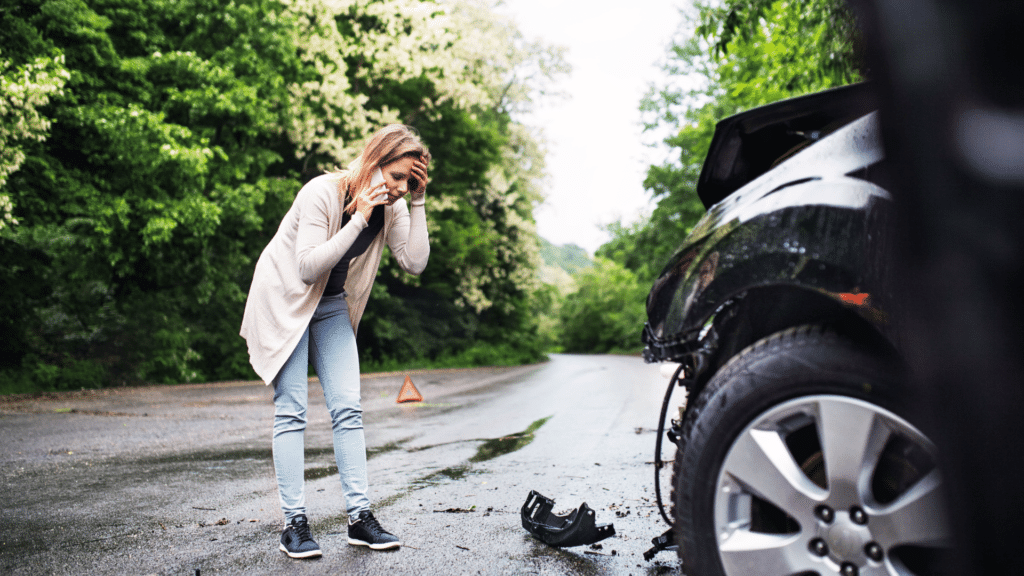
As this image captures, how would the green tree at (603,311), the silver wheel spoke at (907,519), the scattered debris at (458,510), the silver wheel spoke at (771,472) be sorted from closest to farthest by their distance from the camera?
1. the silver wheel spoke at (907,519)
2. the silver wheel spoke at (771,472)
3. the scattered debris at (458,510)
4. the green tree at (603,311)

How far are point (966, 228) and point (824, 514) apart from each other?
3.73 feet

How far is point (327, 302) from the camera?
3285 millimetres

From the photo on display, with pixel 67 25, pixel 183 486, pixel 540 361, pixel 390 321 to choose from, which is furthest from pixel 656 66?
pixel 183 486

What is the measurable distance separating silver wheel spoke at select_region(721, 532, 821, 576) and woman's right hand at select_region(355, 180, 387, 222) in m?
2.03

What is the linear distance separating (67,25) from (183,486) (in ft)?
40.1

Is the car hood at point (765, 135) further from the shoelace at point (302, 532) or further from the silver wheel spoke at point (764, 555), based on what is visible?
the shoelace at point (302, 532)

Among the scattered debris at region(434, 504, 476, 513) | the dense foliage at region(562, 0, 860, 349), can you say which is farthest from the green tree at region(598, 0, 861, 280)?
the scattered debris at region(434, 504, 476, 513)

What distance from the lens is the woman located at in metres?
3.08

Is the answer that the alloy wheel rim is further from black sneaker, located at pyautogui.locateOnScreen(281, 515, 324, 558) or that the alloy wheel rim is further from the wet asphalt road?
black sneaker, located at pyautogui.locateOnScreen(281, 515, 324, 558)

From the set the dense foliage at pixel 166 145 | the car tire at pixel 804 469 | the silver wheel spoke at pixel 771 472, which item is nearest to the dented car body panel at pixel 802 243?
the car tire at pixel 804 469

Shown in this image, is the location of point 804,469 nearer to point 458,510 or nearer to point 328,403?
point 328,403

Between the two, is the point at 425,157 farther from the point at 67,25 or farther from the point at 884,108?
the point at 67,25

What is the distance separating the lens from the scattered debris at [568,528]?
9.75 ft

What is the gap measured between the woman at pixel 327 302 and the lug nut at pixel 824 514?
1924mm
